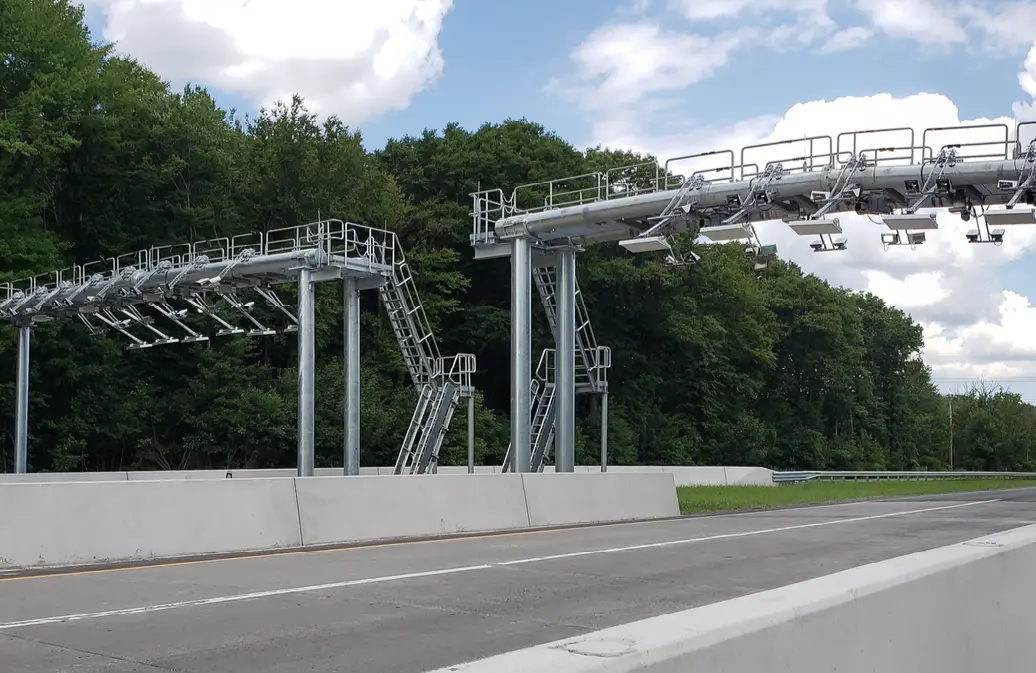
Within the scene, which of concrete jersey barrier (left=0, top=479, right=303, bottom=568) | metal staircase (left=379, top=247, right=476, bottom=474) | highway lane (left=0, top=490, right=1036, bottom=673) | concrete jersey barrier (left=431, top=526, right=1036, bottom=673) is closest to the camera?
concrete jersey barrier (left=431, top=526, right=1036, bottom=673)

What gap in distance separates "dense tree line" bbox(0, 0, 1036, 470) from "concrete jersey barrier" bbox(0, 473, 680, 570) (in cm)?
2517

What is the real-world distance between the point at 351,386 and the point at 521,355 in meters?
4.99

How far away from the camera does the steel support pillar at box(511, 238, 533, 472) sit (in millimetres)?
31047

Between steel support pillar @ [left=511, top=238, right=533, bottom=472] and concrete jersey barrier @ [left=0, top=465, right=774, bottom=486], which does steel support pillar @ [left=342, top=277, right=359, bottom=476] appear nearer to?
steel support pillar @ [left=511, top=238, right=533, bottom=472]

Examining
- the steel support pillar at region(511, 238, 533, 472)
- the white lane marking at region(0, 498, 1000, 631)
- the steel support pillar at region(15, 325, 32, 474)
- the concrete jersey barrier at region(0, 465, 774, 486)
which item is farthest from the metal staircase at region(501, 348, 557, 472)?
the steel support pillar at region(15, 325, 32, 474)

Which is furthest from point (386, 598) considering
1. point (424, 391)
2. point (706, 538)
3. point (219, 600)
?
point (424, 391)

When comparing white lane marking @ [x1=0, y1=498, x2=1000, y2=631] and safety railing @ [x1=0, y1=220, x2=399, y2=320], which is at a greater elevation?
safety railing @ [x1=0, y1=220, x2=399, y2=320]

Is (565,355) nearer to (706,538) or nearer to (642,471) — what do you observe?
(642,471)

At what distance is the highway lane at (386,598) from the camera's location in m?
8.42

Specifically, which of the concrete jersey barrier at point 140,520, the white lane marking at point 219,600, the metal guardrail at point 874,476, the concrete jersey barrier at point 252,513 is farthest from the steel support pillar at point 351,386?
the metal guardrail at point 874,476

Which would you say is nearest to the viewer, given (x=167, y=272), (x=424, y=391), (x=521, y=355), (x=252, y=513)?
(x=252, y=513)

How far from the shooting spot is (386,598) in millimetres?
11469

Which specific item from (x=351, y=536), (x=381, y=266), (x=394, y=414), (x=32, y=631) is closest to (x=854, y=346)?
(x=394, y=414)

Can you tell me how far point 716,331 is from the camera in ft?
220
